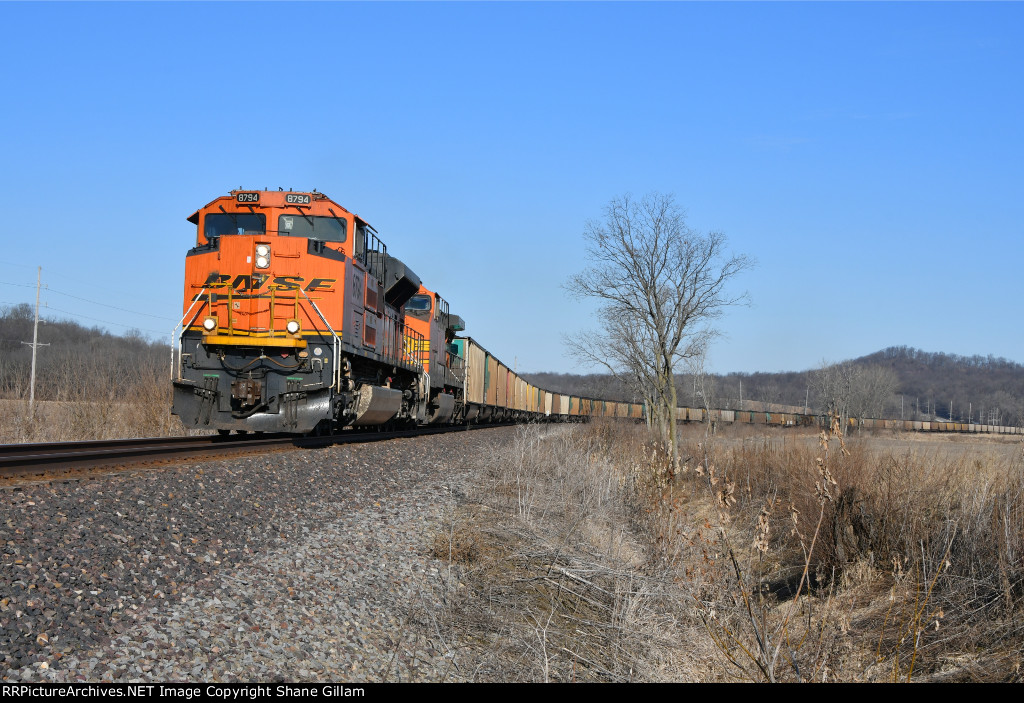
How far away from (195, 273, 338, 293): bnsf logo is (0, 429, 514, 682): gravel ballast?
18.0ft

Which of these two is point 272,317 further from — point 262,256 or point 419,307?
point 419,307

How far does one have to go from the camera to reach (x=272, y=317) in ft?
39.7

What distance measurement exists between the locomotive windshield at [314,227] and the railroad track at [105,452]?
3.52m

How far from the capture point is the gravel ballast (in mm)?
3660

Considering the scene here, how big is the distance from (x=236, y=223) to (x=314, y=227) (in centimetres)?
131

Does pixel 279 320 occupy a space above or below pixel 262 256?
below

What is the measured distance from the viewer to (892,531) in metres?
8.28

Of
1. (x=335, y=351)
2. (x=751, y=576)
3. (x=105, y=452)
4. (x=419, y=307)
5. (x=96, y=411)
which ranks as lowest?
(x=751, y=576)

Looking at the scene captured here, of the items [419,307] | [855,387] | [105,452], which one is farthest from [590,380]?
[105,452]

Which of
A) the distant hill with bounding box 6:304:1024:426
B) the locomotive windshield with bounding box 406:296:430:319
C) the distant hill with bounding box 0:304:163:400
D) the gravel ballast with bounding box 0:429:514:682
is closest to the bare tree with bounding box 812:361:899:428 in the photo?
the distant hill with bounding box 6:304:1024:426

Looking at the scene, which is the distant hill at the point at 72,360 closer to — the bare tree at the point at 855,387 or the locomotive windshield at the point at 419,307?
the locomotive windshield at the point at 419,307

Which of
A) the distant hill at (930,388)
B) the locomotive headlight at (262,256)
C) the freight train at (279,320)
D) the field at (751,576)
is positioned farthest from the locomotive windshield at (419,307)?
the distant hill at (930,388)
